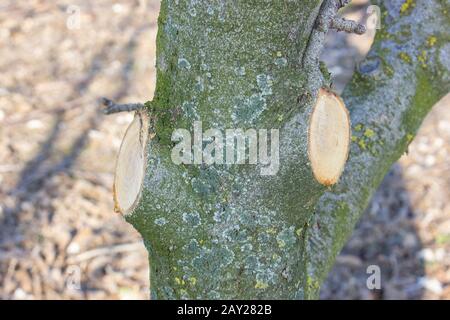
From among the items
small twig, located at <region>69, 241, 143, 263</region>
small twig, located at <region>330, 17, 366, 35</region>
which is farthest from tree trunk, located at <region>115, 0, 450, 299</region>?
small twig, located at <region>69, 241, 143, 263</region>

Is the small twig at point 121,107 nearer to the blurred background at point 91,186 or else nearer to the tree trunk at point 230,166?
the tree trunk at point 230,166

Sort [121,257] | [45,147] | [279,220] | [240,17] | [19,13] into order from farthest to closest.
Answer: [19,13]
[45,147]
[121,257]
[279,220]
[240,17]

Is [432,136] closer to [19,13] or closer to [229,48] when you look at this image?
[229,48]

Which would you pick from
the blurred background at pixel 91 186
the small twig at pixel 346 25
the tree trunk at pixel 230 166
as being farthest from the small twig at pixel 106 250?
the small twig at pixel 346 25

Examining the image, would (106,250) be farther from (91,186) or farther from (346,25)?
(346,25)

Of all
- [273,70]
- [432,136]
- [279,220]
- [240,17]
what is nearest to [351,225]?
[279,220]

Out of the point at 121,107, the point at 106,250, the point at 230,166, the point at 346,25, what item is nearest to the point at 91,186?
the point at 106,250
